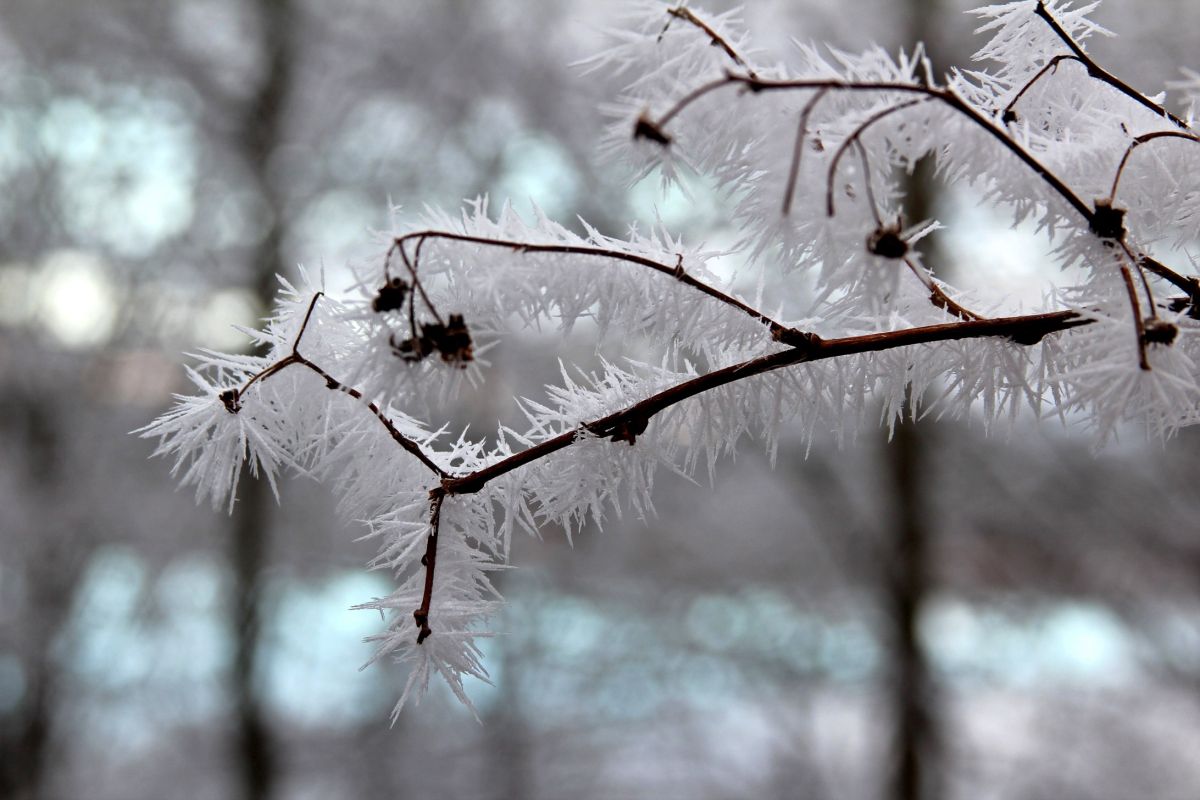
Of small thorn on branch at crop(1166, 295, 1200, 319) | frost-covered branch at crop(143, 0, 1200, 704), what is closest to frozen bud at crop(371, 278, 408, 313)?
frost-covered branch at crop(143, 0, 1200, 704)

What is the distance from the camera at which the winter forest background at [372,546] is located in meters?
2.21

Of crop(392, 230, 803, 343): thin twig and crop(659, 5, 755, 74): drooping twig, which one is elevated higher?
crop(659, 5, 755, 74): drooping twig

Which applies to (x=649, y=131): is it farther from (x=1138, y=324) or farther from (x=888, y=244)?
(x=1138, y=324)

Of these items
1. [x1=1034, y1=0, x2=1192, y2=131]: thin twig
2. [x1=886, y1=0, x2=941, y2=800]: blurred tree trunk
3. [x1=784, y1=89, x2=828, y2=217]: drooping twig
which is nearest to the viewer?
[x1=784, y1=89, x2=828, y2=217]: drooping twig

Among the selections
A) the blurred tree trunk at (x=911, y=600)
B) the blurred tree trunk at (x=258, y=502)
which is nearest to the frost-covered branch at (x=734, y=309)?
the blurred tree trunk at (x=911, y=600)

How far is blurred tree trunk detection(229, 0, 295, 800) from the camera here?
2242 mm

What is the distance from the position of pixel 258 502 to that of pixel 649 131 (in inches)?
87.2

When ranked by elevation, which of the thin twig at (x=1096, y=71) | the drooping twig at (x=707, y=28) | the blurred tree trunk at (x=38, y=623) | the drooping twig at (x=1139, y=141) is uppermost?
the thin twig at (x=1096, y=71)

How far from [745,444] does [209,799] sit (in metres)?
1.66

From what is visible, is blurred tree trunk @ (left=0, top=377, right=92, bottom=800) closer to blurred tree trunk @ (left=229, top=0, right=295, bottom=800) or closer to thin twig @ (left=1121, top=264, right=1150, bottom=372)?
blurred tree trunk @ (left=229, top=0, right=295, bottom=800)

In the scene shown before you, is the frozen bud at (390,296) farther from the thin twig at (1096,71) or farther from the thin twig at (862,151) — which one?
the thin twig at (1096,71)

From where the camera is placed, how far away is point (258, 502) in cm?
233

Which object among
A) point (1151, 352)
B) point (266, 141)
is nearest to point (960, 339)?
point (1151, 352)

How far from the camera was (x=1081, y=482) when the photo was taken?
92.0 inches
